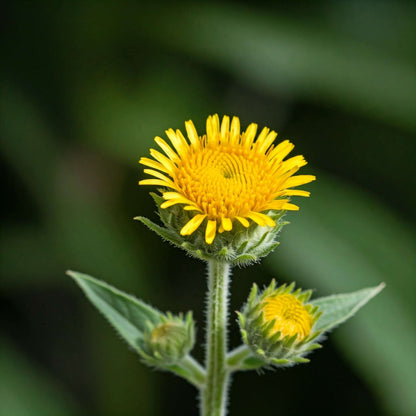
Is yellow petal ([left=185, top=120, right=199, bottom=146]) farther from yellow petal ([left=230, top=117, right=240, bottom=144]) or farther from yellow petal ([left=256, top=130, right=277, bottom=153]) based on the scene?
yellow petal ([left=256, top=130, right=277, bottom=153])

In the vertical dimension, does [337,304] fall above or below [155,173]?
below

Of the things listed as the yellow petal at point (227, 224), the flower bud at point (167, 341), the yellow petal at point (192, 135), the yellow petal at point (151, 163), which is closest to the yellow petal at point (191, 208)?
the yellow petal at point (227, 224)

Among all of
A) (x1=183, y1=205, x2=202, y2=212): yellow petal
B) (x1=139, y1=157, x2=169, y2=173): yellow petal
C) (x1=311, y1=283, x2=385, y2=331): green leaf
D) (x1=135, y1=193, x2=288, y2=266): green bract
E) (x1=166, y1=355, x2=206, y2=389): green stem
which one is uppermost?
(x1=139, y1=157, x2=169, y2=173): yellow petal

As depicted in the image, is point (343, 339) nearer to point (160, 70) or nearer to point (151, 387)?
point (151, 387)

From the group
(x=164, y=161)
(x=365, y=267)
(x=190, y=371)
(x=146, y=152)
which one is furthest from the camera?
(x=146, y=152)

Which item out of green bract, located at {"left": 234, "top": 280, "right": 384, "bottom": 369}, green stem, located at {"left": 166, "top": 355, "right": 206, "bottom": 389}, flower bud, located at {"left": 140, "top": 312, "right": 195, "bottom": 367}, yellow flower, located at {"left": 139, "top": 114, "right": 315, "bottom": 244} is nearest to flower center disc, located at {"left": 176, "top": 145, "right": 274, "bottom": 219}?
yellow flower, located at {"left": 139, "top": 114, "right": 315, "bottom": 244}

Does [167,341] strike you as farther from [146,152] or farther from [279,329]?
[146,152]

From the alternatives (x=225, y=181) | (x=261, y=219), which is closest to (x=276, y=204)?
(x=261, y=219)

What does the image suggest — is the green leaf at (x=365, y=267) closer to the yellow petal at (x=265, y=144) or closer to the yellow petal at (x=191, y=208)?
the yellow petal at (x=265, y=144)
